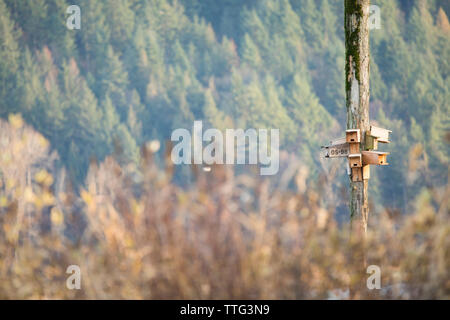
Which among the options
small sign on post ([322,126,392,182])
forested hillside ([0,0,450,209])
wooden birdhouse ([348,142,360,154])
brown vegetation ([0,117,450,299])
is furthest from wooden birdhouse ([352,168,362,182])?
forested hillside ([0,0,450,209])

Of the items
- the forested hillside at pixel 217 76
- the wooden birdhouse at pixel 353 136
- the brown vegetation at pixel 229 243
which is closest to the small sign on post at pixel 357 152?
the wooden birdhouse at pixel 353 136

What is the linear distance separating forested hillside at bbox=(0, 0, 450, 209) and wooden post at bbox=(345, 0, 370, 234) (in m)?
32.9

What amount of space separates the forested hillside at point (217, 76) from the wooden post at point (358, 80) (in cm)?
3286

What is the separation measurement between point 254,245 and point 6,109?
4994 cm

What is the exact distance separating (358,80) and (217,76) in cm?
5384

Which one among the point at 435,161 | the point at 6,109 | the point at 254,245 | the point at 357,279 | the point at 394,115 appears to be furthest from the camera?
the point at 6,109

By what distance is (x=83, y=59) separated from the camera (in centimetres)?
6288

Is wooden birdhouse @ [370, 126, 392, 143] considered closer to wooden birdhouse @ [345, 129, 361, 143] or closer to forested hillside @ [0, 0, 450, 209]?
wooden birdhouse @ [345, 129, 361, 143]

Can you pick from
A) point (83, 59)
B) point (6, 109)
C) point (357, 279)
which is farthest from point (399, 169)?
point (357, 279)

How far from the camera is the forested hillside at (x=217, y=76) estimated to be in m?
45.7

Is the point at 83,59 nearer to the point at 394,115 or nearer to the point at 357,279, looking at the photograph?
the point at 394,115

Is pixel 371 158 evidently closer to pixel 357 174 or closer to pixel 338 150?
pixel 357 174

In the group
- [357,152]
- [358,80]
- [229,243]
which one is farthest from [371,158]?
[229,243]

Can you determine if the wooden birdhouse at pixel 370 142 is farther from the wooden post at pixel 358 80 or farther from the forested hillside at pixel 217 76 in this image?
the forested hillside at pixel 217 76
